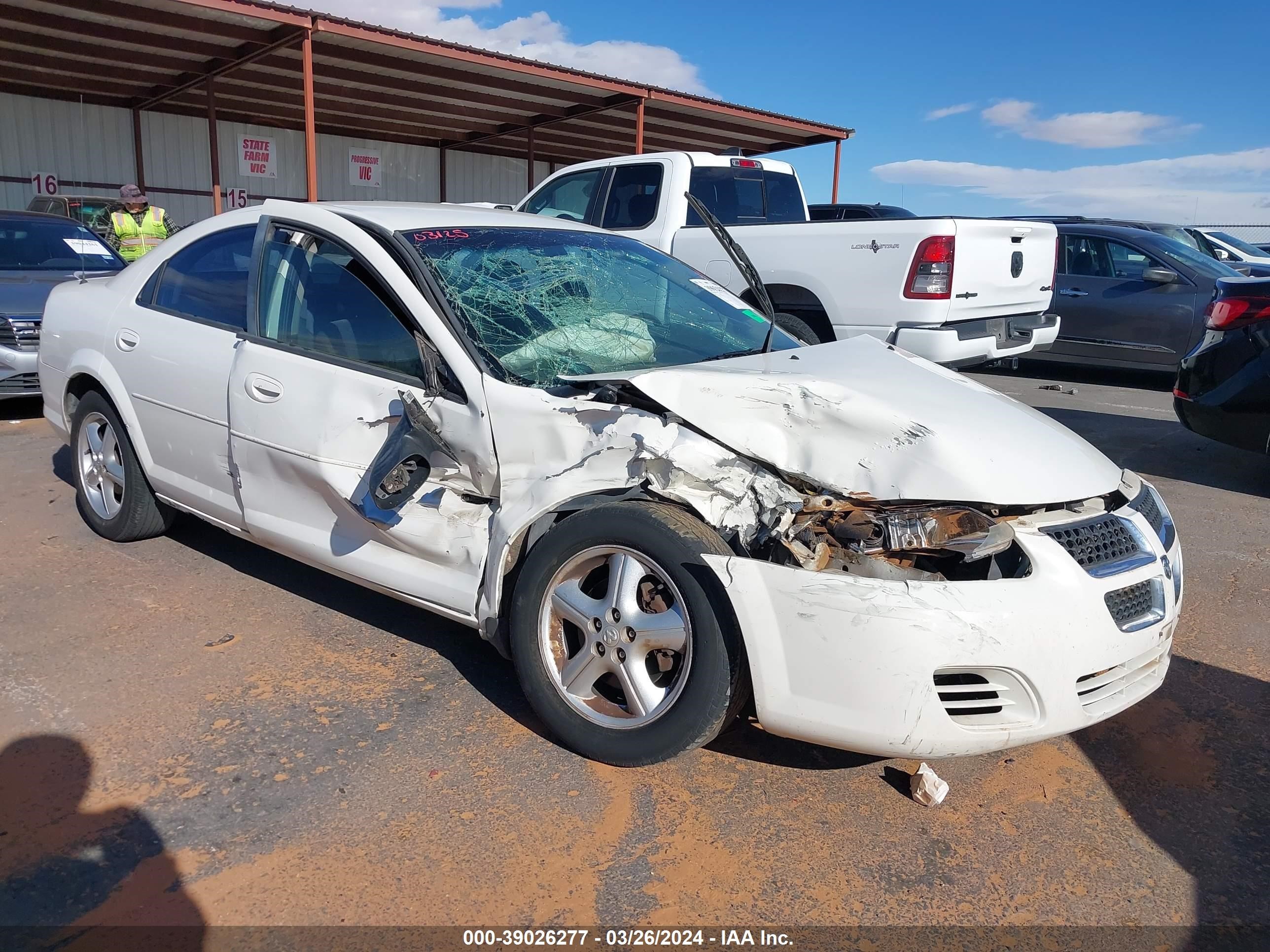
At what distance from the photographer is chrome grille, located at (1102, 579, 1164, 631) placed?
2.52 metres

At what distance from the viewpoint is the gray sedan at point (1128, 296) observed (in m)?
9.27

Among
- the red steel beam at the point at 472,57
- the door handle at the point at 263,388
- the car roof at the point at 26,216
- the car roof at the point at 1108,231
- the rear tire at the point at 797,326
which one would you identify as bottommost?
the door handle at the point at 263,388

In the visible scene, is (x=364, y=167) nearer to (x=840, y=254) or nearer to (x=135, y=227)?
(x=135, y=227)

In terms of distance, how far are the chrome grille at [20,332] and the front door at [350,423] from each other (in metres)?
4.53

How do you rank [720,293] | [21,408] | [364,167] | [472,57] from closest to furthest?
[720,293]
[21,408]
[472,57]
[364,167]

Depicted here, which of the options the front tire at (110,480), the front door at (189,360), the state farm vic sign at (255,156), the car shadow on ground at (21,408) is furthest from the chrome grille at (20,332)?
the state farm vic sign at (255,156)

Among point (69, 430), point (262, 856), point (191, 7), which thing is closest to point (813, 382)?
point (262, 856)

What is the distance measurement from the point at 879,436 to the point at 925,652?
65 centimetres

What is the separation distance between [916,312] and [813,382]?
447 cm

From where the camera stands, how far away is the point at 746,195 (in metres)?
8.66

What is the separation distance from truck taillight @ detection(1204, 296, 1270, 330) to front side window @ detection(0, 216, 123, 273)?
864cm

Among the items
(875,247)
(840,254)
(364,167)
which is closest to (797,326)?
(840,254)

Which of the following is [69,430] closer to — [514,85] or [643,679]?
[643,679]

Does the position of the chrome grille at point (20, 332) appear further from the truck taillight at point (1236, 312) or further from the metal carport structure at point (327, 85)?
the truck taillight at point (1236, 312)
